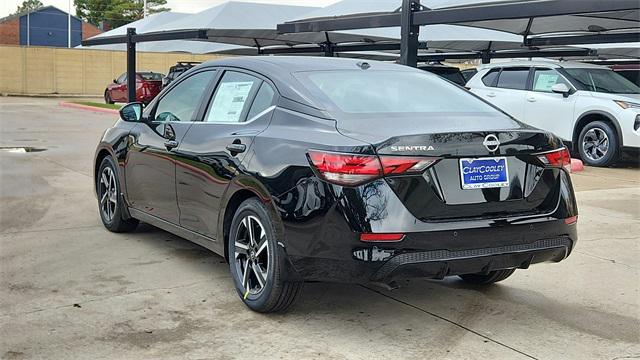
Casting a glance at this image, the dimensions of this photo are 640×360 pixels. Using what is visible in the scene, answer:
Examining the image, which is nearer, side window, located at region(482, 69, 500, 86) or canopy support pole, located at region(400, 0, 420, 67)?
canopy support pole, located at region(400, 0, 420, 67)

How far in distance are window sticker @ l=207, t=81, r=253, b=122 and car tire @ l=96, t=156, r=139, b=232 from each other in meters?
1.61

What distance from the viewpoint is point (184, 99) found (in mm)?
5402

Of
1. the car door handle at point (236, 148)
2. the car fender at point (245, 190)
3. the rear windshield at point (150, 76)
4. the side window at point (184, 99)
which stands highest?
the rear windshield at point (150, 76)

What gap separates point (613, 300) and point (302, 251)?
90.2 inches

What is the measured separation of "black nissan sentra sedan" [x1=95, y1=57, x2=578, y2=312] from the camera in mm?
3670

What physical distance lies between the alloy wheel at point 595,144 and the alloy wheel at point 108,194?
8351 millimetres

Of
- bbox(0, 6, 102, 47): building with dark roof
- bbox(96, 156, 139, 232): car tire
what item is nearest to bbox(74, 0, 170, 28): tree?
bbox(0, 6, 102, 47): building with dark roof

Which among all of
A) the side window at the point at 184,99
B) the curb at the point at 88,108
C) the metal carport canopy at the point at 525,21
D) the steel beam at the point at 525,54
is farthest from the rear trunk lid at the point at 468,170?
the curb at the point at 88,108

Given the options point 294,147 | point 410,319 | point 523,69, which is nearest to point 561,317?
point 410,319

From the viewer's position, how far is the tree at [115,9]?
240 feet

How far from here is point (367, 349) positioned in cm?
376

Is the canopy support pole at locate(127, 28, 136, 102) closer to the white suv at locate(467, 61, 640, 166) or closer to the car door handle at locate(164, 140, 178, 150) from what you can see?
the white suv at locate(467, 61, 640, 166)

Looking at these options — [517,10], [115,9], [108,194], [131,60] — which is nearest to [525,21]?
[517,10]

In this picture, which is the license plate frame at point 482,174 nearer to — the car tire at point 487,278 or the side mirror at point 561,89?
the car tire at point 487,278
